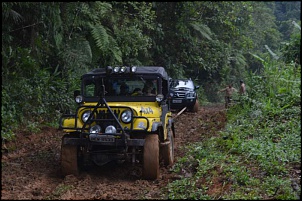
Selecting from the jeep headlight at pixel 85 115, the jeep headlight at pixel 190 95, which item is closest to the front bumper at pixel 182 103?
the jeep headlight at pixel 190 95

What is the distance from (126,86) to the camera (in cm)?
822

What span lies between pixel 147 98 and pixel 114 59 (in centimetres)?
774

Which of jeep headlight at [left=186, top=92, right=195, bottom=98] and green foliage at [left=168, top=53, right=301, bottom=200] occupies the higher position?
jeep headlight at [left=186, top=92, right=195, bottom=98]

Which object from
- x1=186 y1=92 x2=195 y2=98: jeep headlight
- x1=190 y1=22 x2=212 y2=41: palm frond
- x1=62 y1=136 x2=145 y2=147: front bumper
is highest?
x1=190 y1=22 x2=212 y2=41: palm frond

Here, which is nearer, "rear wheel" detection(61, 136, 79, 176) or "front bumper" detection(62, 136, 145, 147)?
"front bumper" detection(62, 136, 145, 147)

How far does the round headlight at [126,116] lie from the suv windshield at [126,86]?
1.14 metres

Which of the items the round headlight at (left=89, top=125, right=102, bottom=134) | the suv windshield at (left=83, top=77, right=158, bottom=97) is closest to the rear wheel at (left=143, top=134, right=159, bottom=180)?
the round headlight at (left=89, top=125, right=102, bottom=134)

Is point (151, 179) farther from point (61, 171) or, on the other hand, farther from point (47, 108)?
point (47, 108)

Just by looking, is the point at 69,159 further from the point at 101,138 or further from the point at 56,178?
the point at 101,138

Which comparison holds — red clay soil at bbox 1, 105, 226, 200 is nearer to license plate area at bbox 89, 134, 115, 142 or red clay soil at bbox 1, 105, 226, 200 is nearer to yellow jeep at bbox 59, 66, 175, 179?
yellow jeep at bbox 59, 66, 175, 179

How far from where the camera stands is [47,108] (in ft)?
39.0

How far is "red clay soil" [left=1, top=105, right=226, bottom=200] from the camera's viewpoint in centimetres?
610

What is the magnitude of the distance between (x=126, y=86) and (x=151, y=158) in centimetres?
188

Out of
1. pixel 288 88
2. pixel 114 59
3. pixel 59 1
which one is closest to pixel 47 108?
pixel 59 1
